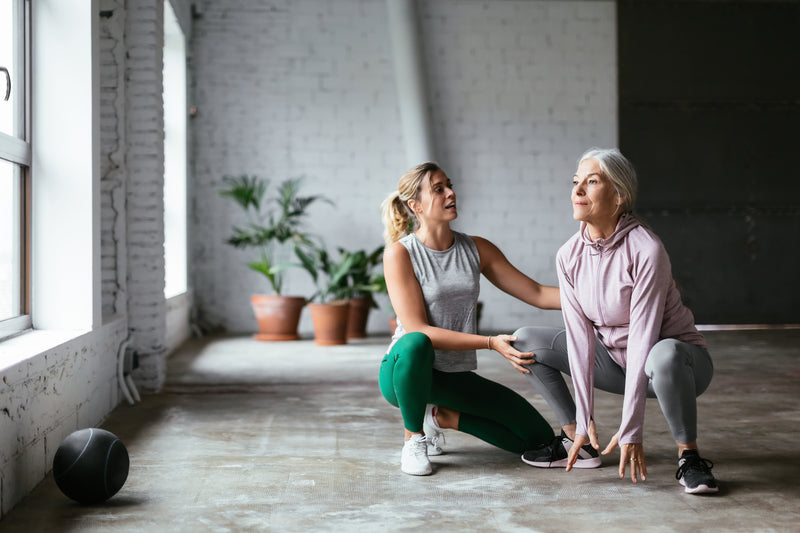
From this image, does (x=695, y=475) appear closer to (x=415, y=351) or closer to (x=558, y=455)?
(x=558, y=455)

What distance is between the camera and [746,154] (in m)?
8.08

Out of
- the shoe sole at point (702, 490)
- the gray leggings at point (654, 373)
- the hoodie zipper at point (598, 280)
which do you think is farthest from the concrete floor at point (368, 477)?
the hoodie zipper at point (598, 280)

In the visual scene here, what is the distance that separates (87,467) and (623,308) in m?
1.69

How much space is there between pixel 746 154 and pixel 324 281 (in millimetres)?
4323

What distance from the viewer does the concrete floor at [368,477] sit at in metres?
2.28

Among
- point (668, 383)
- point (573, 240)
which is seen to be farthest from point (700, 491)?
point (573, 240)

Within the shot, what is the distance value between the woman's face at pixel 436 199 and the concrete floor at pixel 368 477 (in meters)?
0.88

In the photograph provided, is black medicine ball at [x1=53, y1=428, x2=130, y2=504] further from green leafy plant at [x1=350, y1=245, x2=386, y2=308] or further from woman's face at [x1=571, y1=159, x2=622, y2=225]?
green leafy plant at [x1=350, y1=245, x2=386, y2=308]

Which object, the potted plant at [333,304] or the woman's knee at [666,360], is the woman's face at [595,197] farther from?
the potted plant at [333,304]

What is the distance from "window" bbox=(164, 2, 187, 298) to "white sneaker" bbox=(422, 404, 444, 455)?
14.6 feet

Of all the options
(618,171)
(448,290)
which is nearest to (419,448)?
(448,290)

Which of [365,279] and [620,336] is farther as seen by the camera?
[365,279]

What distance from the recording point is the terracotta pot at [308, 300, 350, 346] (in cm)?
666

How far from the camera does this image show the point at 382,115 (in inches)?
309
